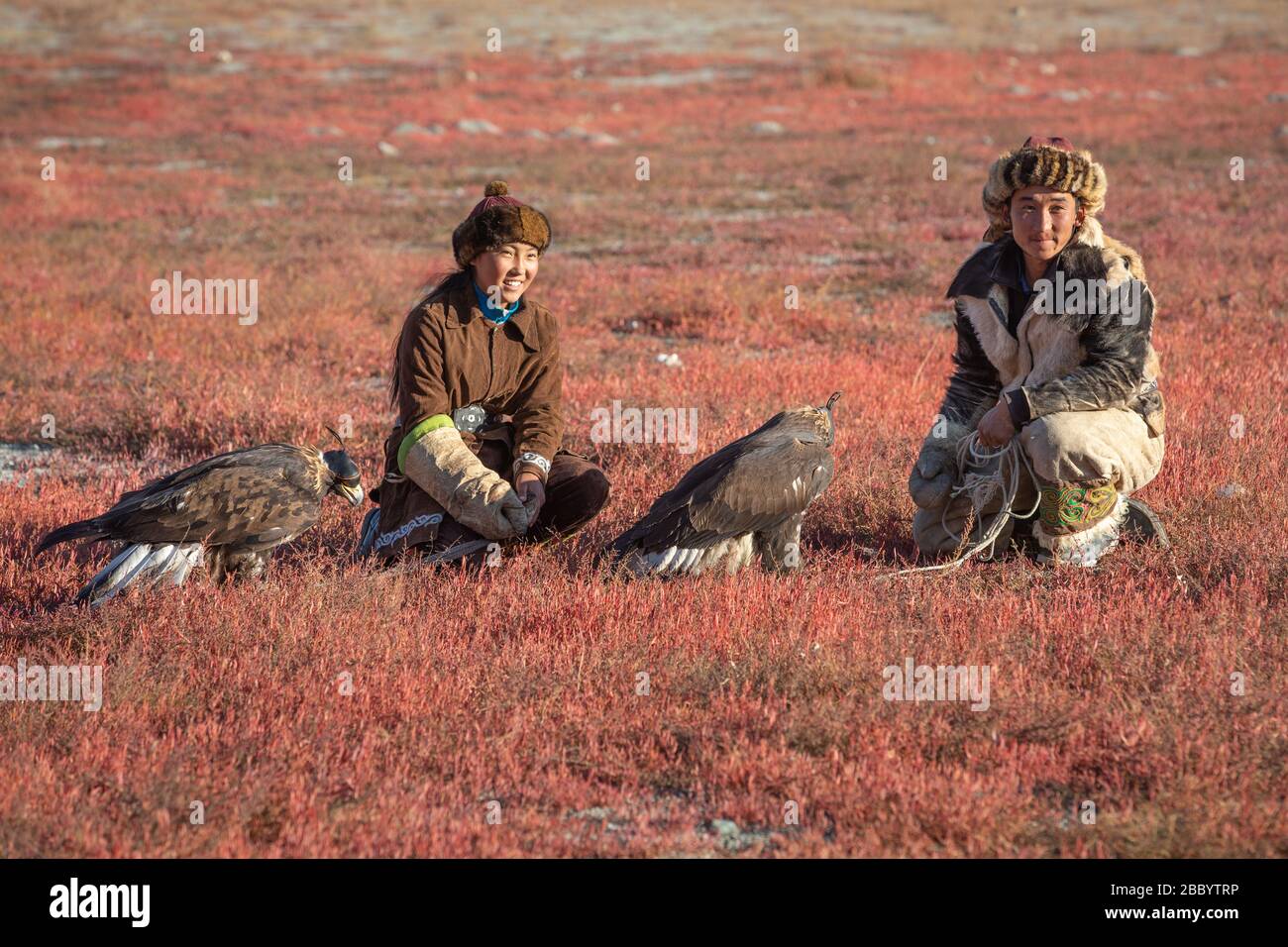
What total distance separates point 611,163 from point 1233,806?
2191 cm

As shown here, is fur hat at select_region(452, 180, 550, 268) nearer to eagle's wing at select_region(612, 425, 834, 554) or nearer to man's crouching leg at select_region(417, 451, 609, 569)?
man's crouching leg at select_region(417, 451, 609, 569)

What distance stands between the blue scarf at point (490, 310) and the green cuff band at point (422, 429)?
49cm

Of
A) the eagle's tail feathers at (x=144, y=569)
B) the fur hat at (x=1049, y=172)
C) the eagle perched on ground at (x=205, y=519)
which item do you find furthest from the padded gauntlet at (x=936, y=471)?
the eagle's tail feathers at (x=144, y=569)

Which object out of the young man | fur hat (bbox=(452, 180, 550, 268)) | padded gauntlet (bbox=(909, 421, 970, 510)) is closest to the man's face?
the young man

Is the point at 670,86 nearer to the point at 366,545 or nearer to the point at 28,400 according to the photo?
the point at 28,400

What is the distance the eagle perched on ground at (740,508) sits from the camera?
542 centimetres

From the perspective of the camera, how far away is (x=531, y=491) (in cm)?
577

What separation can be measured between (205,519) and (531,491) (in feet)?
4.42

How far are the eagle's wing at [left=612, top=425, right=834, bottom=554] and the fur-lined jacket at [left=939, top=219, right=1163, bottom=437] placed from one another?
2.89 ft

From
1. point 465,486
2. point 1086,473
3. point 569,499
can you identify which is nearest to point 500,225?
point 465,486

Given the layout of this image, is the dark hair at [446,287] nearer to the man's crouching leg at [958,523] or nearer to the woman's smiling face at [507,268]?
the woman's smiling face at [507,268]

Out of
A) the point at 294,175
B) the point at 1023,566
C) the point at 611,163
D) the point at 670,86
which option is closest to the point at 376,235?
the point at 294,175

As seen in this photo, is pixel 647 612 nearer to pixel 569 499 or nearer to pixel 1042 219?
pixel 569 499

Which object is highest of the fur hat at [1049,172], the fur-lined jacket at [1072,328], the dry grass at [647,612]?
the fur hat at [1049,172]
